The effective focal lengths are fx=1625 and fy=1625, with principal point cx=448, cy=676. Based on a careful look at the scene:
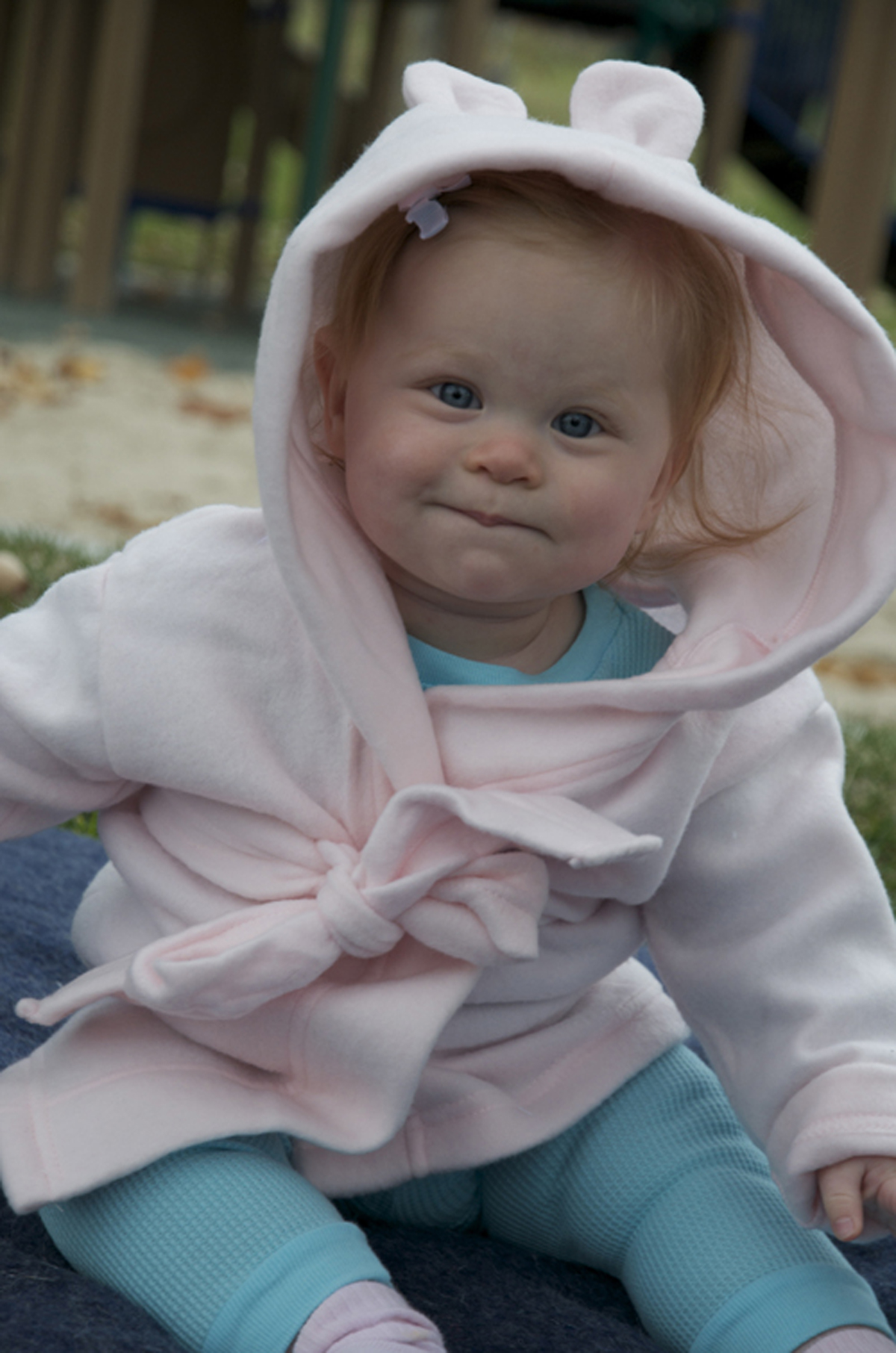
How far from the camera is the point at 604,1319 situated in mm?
1401

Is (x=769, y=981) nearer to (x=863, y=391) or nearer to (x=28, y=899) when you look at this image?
(x=863, y=391)

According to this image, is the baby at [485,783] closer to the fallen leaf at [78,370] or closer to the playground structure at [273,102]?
the fallen leaf at [78,370]

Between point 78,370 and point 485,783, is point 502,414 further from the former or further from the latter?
point 78,370

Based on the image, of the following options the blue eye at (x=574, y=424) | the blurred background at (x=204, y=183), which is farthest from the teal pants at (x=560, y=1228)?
the blurred background at (x=204, y=183)

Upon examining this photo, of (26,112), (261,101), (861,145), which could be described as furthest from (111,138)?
(861,145)

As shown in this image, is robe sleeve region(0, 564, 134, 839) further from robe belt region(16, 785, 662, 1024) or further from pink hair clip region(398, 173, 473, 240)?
pink hair clip region(398, 173, 473, 240)

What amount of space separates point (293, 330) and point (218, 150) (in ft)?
24.1

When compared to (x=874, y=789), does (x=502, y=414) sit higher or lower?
higher

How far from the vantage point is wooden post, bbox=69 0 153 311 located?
6.52 metres

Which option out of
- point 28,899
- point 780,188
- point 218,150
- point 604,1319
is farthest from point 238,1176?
point 780,188

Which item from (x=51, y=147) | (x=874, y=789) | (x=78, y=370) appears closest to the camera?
(x=874, y=789)

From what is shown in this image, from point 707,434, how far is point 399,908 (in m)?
0.54

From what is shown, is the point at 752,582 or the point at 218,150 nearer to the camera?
the point at 752,582

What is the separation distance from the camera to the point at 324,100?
25.4 feet
